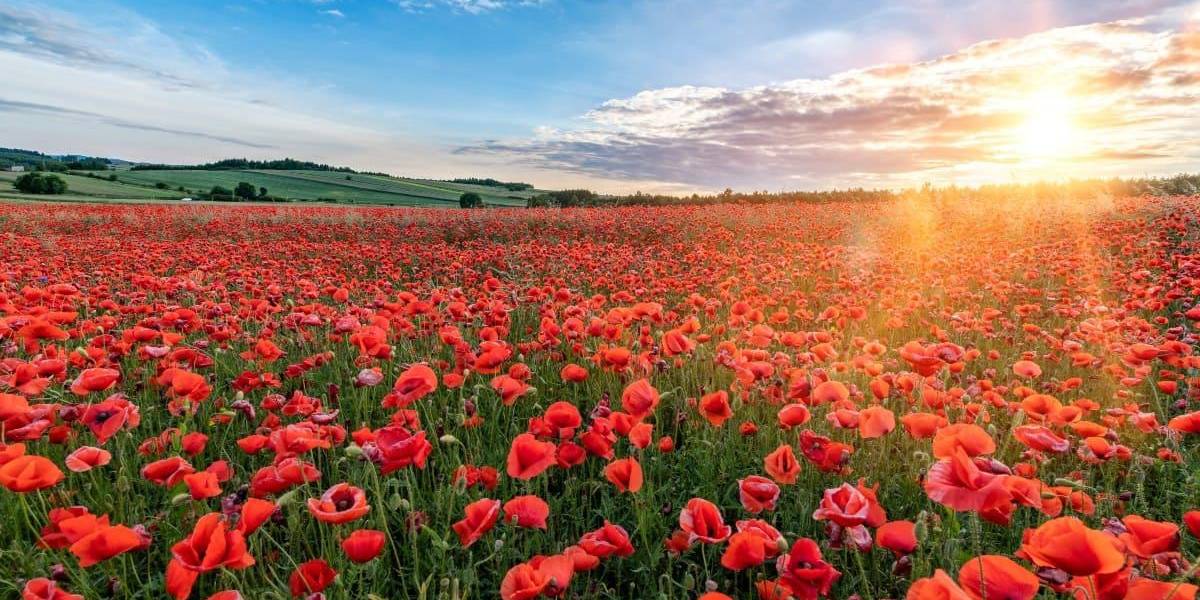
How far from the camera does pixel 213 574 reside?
7.33 feet

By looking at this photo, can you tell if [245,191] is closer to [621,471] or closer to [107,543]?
[107,543]

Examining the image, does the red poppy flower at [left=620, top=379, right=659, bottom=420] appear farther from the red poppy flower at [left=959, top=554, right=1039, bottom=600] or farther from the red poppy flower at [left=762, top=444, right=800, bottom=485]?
the red poppy flower at [left=959, top=554, right=1039, bottom=600]

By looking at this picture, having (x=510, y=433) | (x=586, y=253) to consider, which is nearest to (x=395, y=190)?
(x=586, y=253)

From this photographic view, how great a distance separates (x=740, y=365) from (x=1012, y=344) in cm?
344

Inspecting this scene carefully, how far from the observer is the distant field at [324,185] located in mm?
57375

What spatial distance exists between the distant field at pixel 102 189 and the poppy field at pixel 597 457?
4984cm

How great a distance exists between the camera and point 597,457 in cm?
301

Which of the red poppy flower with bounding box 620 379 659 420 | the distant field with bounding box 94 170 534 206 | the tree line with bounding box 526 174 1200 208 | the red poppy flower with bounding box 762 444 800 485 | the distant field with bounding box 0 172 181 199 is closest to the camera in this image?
the red poppy flower with bounding box 762 444 800 485

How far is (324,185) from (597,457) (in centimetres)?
6881

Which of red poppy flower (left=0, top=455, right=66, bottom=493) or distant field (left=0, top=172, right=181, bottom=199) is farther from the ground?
distant field (left=0, top=172, right=181, bottom=199)

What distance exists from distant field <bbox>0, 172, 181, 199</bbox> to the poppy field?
49.8 metres

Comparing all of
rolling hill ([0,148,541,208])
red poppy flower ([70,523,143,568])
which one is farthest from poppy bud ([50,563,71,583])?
rolling hill ([0,148,541,208])

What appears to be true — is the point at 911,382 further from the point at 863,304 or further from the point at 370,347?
the point at 863,304

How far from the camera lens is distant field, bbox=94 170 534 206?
188ft
